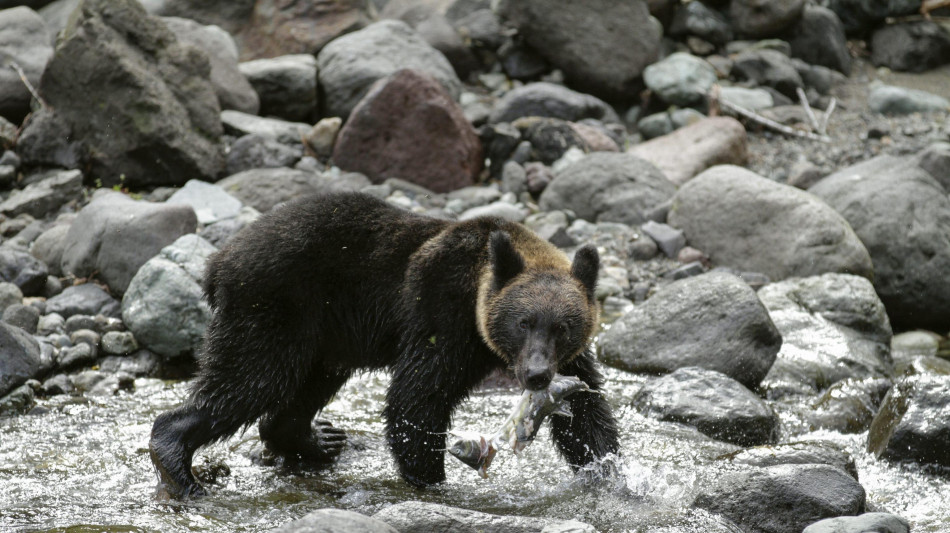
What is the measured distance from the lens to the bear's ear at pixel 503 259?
6.57m

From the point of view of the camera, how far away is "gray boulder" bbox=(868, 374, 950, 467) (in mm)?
7734

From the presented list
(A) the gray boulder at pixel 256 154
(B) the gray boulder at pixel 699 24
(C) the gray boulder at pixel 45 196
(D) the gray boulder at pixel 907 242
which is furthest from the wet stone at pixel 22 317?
(B) the gray boulder at pixel 699 24

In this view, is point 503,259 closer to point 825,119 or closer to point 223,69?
point 223,69

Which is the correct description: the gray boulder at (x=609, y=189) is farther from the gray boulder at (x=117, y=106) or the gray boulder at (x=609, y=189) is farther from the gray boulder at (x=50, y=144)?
the gray boulder at (x=50, y=144)

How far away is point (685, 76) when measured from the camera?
19.6 meters

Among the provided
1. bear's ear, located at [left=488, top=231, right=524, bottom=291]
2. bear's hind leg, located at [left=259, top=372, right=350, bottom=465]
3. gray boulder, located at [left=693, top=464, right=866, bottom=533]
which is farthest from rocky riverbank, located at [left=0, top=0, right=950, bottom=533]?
bear's ear, located at [left=488, top=231, right=524, bottom=291]

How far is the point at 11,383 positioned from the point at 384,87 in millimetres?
8285

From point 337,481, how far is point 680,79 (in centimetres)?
1407

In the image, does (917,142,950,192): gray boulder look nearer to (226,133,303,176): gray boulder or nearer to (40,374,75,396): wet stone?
(226,133,303,176): gray boulder

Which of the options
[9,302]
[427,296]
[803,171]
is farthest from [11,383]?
[803,171]

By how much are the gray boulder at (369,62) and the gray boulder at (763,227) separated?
5.89 m

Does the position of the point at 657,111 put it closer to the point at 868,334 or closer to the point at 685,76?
the point at 685,76

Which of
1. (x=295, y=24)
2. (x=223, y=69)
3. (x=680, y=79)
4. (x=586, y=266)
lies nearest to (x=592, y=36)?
(x=680, y=79)

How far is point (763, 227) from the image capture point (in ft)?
41.3
